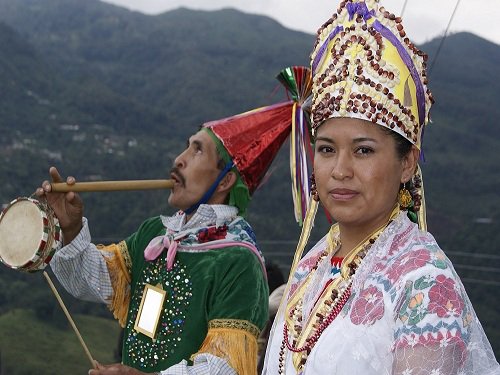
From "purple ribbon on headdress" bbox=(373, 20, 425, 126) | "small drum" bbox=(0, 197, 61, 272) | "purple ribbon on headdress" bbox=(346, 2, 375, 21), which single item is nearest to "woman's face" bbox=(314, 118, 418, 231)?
"purple ribbon on headdress" bbox=(373, 20, 425, 126)

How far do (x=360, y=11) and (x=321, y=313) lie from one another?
2.26 feet

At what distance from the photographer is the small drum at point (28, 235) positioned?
10.8 ft

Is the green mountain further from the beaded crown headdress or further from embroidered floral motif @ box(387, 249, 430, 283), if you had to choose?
embroidered floral motif @ box(387, 249, 430, 283)

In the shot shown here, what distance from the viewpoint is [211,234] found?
143 inches

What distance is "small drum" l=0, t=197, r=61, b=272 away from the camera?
3.28 meters

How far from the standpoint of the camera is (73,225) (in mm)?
3473

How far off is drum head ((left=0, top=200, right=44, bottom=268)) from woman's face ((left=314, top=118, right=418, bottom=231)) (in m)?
1.47

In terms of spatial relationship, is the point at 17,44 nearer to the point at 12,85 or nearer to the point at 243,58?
the point at 12,85

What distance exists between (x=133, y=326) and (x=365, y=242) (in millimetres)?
1695

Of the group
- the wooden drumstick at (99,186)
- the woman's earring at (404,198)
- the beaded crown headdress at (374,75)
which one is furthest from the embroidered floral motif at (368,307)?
the wooden drumstick at (99,186)

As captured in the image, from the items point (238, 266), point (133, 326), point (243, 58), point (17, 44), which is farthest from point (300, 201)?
point (243, 58)

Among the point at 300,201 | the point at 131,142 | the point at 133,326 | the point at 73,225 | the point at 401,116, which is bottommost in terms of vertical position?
the point at 131,142

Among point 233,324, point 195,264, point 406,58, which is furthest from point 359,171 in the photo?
point 195,264

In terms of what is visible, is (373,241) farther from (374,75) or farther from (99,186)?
(99,186)
